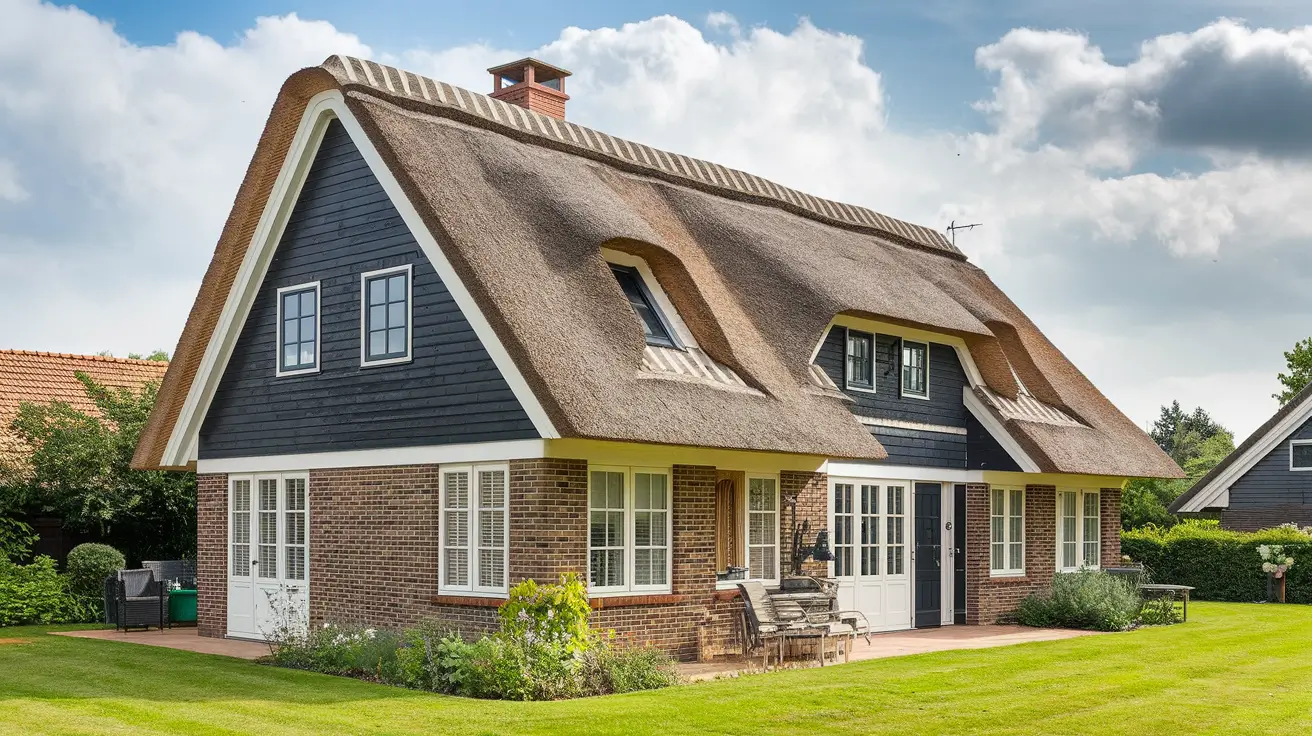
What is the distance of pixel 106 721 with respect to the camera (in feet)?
35.9

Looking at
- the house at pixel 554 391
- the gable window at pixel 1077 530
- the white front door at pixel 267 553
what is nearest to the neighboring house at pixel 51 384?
the house at pixel 554 391

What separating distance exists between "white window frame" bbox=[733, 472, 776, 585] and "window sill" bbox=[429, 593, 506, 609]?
125 inches

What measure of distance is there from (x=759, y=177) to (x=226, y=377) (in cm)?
880

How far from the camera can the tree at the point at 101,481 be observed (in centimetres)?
2122

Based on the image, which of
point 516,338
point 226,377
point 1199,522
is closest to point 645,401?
point 516,338

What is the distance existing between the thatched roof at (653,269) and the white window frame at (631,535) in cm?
103

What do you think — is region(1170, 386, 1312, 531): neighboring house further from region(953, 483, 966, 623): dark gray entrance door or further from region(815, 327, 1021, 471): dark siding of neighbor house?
region(953, 483, 966, 623): dark gray entrance door

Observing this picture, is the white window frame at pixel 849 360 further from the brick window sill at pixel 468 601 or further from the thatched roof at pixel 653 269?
the brick window sill at pixel 468 601

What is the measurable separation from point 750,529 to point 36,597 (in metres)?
10.9

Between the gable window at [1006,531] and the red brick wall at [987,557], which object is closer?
the red brick wall at [987,557]

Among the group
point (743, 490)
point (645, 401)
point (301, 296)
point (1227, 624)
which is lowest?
point (1227, 624)

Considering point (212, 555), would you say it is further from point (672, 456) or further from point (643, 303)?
point (672, 456)

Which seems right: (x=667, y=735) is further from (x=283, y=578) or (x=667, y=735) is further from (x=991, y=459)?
(x=991, y=459)

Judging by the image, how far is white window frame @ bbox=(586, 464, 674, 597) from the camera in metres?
14.2
